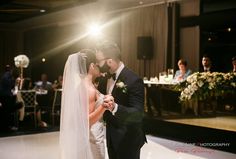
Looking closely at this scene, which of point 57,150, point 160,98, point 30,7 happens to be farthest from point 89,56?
point 30,7

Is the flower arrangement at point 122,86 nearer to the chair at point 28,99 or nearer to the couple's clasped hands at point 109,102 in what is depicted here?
the couple's clasped hands at point 109,102

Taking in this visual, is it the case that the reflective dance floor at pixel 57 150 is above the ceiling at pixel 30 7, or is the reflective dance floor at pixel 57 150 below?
below

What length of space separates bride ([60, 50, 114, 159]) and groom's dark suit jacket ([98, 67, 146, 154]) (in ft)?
0.83

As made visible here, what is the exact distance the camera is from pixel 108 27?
45.1 ft

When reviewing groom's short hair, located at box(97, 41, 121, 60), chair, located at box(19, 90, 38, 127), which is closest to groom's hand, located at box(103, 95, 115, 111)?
groom's short hair, located at box(97, 41, 121, 60)

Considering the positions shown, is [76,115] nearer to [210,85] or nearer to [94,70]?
[94,70]

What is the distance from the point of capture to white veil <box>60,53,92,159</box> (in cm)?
336

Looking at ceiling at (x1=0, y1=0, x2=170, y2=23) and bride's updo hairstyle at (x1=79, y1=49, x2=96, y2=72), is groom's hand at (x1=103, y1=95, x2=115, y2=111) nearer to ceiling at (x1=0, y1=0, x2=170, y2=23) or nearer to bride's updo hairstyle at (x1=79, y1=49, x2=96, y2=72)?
bride's updo hairstyle at (x1=79, y1=49, x2=96, y2=72)

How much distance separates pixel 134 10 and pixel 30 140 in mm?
6833

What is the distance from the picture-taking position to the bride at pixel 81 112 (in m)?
3.36

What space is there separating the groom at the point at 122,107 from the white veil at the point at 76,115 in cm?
29

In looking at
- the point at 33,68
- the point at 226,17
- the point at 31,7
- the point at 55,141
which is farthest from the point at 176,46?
the point at 33,68

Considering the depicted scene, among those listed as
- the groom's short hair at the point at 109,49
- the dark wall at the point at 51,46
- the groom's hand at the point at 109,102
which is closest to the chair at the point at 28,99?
the groom's short hair at the point at 109,49

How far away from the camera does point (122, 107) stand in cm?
283
